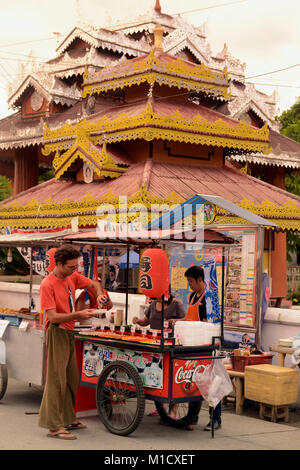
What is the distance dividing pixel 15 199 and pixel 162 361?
49.3 ft

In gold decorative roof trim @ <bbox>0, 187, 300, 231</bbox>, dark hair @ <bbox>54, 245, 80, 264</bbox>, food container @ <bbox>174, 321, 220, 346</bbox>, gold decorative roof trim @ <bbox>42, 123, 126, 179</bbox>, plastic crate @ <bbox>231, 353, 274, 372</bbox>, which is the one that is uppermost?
gold decorative roof trim @ <bbox>42, 123, 126, 179</bbox>

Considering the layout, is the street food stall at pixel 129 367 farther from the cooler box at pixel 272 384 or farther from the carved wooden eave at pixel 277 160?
the carved wooden eave at pixel 277 160

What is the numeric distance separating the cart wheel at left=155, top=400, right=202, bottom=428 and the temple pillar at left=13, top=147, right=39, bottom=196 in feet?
63.8

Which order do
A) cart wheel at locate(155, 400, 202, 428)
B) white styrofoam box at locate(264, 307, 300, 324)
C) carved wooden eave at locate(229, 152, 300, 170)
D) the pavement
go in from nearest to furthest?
1. the pavement
2. cart wheel at locate(155, 400, 202, 428)
3. white styrofoam box at locate(264, 307, 300, 324)
4. carved wooden eave at locate(229, 152, 300, 170)

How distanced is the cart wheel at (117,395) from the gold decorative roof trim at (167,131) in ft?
33.4

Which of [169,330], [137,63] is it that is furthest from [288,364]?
[137,63]

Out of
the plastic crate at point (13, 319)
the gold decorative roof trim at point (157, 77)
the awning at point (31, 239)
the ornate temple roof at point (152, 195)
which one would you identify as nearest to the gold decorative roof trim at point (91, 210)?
the ornate temple roof at point (152, 195)

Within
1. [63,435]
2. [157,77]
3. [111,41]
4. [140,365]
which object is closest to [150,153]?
[157,77]

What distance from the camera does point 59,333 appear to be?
800 cm

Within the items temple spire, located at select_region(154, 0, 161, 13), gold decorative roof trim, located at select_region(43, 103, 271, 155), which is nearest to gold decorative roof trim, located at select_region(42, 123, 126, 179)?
gold decorative roof trim, located at select_region(43, 103, 271, 155)

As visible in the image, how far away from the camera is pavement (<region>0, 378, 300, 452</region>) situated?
754cm

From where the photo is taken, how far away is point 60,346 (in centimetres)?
798

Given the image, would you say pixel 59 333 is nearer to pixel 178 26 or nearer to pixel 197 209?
pixel 197 209

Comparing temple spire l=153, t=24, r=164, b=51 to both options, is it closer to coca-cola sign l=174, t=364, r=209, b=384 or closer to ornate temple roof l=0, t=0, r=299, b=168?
ornate temple roof l=0, t=0, r=299, b=168
